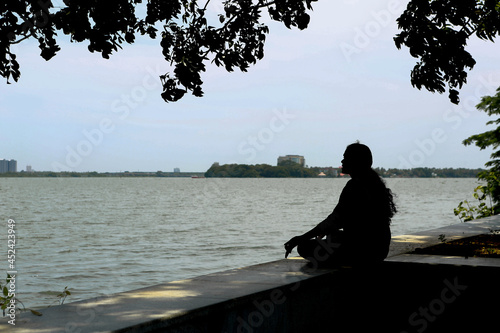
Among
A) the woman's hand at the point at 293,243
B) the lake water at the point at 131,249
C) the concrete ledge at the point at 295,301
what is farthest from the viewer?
the lake water at the point at 131,249

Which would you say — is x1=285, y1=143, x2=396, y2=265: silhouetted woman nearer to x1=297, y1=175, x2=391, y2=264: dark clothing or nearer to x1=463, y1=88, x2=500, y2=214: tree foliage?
x1=297, y1=175, x2=391, y2=264: dark clothing

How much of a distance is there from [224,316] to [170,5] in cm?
648

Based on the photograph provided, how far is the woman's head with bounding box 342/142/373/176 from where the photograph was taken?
566 centimetres

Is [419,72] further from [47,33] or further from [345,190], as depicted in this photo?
[47,33]

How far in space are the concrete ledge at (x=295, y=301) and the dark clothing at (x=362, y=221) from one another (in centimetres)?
20

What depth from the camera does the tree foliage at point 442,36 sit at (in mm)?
8562

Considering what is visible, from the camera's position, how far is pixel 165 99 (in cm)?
871

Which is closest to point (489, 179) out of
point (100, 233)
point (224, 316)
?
point (224, 316)

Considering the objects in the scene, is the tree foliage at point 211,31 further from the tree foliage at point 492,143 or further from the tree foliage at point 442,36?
the tree foliage at point 492,143

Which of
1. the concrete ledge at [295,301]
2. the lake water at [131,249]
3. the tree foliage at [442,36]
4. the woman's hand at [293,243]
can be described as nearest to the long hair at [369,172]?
the concrete ledge at [295,301]

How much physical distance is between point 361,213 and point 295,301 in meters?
1.05

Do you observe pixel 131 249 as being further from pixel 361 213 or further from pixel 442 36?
pixel 361 213

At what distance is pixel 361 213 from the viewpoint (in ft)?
18.4

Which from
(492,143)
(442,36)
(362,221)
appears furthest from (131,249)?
(362,221)
